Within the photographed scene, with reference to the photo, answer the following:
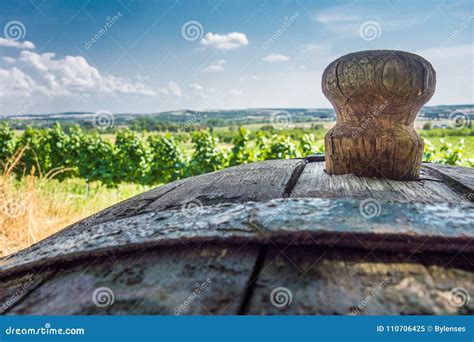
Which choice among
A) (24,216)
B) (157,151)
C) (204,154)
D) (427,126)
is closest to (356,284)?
(24,216)

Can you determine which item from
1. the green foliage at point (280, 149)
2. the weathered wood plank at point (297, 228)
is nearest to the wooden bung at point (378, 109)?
the weathered wood plank at point (297, 228)

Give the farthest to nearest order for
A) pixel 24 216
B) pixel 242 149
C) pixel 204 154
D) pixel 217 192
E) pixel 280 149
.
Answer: pixel 204 154
pixel 242 149
pixel 280 149
pixel 24 216
pixel 217 192

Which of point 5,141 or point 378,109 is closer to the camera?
point 378,109

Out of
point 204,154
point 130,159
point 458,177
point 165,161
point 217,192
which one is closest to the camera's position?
point 217,192

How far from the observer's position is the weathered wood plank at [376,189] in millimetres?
1180

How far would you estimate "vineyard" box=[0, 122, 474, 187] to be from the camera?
895 cm

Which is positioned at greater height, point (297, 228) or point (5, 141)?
point (297, 228)

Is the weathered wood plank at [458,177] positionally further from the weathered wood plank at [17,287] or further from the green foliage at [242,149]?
the green foliage at [242,149]

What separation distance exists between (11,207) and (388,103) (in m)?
5.24

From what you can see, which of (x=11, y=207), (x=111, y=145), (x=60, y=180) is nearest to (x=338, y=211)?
(x=11, y=207)

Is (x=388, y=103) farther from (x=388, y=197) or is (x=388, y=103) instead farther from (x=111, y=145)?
(x=111, y=145)

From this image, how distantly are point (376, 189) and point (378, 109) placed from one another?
12.9 inches

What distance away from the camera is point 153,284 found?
89 cm

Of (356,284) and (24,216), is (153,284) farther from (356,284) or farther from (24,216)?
(24,216)
